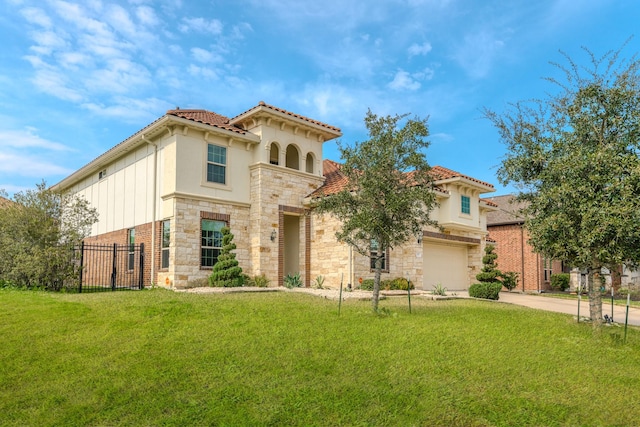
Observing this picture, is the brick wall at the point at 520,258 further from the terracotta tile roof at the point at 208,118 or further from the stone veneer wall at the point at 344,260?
the terracotta tile roof at the point at 208,118

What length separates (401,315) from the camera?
38.5ft

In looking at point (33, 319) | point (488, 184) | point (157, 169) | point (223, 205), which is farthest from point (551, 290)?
point (33, 319)

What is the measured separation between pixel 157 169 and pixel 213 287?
5.19m

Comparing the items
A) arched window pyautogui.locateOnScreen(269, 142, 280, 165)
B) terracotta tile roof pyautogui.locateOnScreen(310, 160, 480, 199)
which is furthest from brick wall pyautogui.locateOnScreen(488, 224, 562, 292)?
arched window pyautogui.locateOnScreen(269, 142, 280, 165)

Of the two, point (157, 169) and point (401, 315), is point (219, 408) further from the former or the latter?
point (157, 169)

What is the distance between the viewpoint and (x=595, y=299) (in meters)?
11.2

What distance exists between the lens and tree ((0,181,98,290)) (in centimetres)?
1628

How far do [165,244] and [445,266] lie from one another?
43.3 feet

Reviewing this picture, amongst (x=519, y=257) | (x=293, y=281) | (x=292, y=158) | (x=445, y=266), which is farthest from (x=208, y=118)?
(x=519, y=257)

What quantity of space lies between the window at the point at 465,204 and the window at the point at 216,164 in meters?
11.4

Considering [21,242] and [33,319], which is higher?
[21,242]

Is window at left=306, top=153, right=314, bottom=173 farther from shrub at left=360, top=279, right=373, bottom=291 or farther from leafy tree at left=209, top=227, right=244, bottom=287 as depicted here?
shrub at left=360, top=279, right=373, bottom=291

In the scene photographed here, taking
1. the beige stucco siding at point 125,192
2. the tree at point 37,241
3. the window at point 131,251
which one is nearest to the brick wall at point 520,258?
the beige stucco siding at point 125,192

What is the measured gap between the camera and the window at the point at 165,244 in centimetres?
1786
